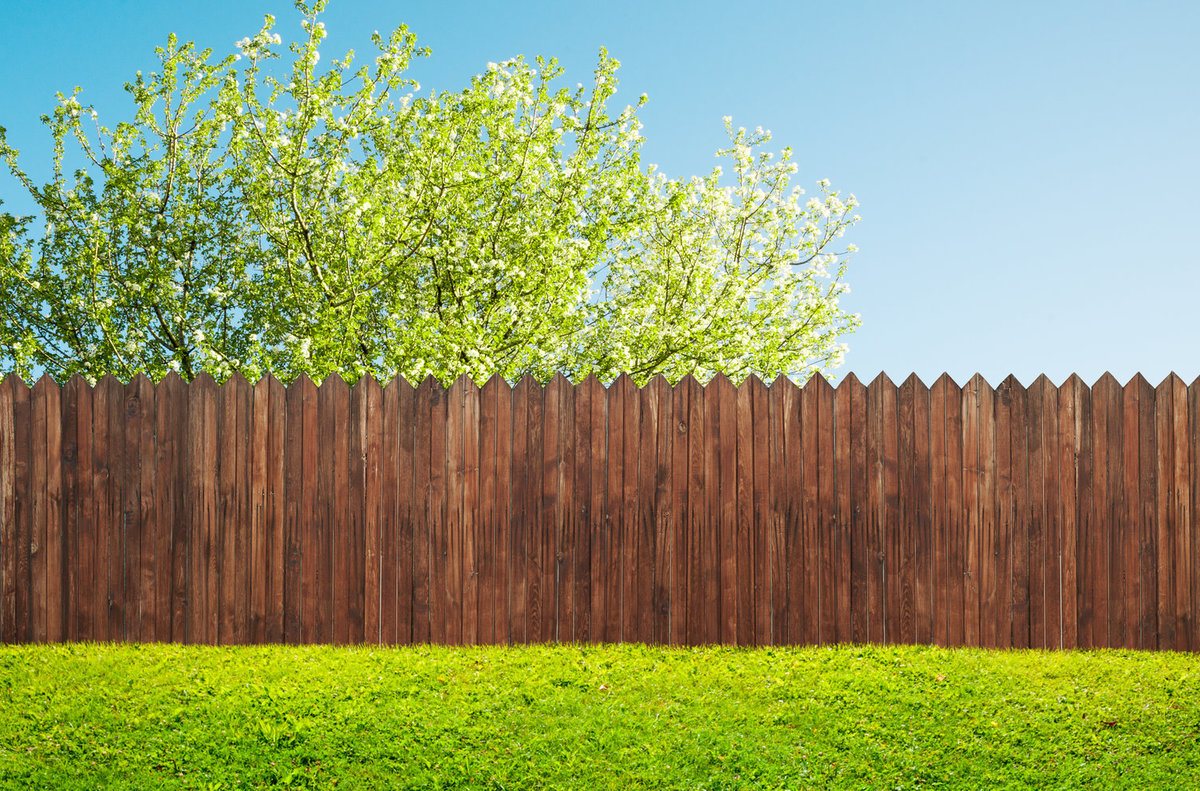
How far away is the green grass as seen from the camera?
5648 mm

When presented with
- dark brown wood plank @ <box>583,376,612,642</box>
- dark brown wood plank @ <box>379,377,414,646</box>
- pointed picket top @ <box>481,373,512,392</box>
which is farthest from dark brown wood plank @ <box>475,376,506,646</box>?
dark brown wood plank @ <box>583,376,612,642</box>

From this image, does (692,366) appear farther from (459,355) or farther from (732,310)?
(459,355)

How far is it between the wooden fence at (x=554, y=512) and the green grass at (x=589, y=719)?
0.36m

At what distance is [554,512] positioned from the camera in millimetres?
7766

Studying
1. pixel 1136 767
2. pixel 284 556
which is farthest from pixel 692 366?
pixel 1136 767

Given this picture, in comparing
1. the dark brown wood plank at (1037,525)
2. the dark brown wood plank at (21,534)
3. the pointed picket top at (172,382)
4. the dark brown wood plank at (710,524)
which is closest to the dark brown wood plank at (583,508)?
the dark brown wood plank at (710,524)

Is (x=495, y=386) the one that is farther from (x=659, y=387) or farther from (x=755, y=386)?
(x=755, y=386)

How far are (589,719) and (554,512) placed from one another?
1.95 meters

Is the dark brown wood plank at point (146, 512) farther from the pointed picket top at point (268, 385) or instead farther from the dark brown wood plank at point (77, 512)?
the pointed picket top at point (268, 385)

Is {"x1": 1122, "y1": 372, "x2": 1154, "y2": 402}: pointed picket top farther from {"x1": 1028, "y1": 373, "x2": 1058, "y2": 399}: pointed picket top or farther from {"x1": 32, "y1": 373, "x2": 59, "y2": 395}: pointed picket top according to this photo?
{"x1": 32, "y1": 373, "x2": 59, "y2": 395}: pointed picket top

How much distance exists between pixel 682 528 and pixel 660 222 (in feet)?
24.6

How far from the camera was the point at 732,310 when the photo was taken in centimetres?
1377

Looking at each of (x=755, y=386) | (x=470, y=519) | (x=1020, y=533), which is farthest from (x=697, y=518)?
(x=1020, y=533)

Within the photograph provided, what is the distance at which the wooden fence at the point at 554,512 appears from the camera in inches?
307
